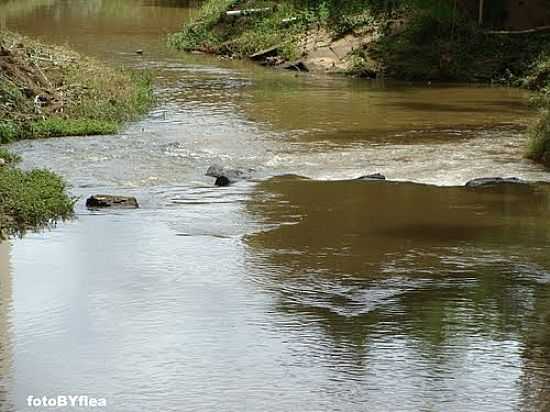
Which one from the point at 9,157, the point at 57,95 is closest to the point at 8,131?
the point at 9,157

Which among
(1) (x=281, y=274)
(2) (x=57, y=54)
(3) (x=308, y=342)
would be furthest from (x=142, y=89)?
(3) (x=308, y=342)

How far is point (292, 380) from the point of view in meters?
8.15

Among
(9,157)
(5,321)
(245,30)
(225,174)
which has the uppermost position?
(245,30)

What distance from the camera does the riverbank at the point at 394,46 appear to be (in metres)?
29.0

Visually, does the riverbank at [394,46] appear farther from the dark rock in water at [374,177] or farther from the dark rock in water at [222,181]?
the dark rock in water at [222,181]

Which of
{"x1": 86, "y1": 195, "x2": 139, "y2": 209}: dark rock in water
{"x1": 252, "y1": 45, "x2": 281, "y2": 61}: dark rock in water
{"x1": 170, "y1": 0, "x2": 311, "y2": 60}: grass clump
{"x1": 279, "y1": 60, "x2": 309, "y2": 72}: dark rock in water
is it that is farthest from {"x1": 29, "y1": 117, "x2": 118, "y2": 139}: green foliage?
{"x1": 252, "y1": 45, "x2": 281, "y2": 61}: dark rock in water

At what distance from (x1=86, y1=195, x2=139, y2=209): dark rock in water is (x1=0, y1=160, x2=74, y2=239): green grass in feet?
0.85

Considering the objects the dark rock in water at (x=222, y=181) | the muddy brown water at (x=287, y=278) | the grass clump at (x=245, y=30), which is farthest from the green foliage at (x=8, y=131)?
the grass clump at (x=245, y=30)

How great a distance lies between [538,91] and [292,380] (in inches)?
778

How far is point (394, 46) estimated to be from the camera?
3067cm

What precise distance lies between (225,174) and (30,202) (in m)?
3.50

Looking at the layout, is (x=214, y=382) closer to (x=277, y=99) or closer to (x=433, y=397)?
(x=433, y=397)

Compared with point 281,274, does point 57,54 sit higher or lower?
higher

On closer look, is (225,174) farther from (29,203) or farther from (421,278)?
(421,278)
